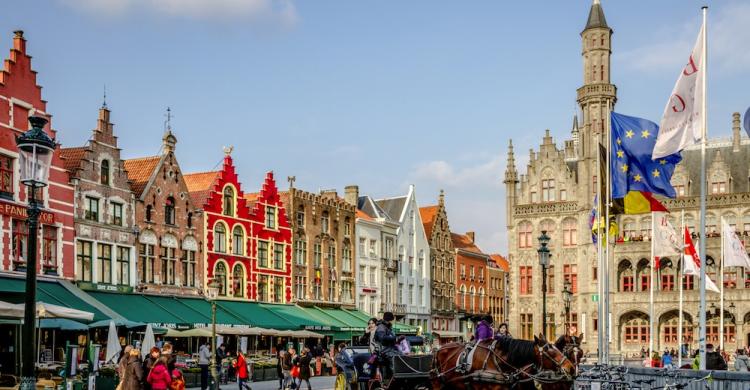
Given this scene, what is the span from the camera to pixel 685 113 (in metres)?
21.8

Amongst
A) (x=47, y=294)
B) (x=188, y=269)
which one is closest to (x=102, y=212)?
(x=47, y=294)

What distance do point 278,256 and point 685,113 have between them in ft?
122

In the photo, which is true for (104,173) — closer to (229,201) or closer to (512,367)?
(229,201)

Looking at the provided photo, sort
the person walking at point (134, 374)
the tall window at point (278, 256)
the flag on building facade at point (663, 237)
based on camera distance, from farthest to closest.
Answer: the tall window at point (278, 256)
the flag on building facade at point (663, 237)
the person walking at point (134, 374)

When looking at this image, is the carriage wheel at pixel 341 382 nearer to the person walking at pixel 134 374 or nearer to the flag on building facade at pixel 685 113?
the person walking at pixel 134 374

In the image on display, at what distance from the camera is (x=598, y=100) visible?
70312 mm

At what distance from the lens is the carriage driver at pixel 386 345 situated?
16938 mm

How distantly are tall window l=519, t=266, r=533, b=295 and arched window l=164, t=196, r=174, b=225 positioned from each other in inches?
1405

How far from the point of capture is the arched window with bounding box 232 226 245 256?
52.0m

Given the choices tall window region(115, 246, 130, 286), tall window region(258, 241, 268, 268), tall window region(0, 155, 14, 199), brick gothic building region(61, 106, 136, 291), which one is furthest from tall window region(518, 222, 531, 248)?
tall window region(0, 155, 14, 199)

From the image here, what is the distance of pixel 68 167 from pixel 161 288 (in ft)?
25.9

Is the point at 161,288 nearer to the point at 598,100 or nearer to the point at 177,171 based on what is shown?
the point at 177,171

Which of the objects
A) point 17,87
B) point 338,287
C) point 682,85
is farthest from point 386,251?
point 682,85

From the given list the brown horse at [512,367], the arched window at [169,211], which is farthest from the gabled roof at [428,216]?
the brown horse at [512,367]
